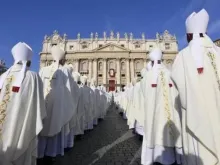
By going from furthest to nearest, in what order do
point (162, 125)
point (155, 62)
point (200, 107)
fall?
1. point (155, 62)
2. point (162, 125)
3. point (200, 107)

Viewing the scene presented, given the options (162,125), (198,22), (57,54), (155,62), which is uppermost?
(57,54)

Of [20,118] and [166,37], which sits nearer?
[20,118]

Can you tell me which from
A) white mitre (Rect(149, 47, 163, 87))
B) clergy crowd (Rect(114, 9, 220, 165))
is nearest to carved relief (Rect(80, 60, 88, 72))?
white mitre (Rect(149, 47, 163, 87))

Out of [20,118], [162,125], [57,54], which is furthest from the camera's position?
[57,54]

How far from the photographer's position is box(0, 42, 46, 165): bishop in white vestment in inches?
126

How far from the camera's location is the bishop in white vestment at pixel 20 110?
3203mm

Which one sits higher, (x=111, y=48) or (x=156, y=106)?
(x=111, y=48)

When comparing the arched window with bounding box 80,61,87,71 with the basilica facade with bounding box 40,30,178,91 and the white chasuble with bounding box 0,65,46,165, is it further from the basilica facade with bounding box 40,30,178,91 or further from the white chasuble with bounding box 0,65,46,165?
the white chasuble with bounding box 0,65,46,165

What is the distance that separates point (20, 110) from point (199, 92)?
2.92m

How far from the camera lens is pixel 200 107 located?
274 centimetres

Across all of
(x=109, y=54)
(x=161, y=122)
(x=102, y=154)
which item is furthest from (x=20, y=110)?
(x=109, y=54)

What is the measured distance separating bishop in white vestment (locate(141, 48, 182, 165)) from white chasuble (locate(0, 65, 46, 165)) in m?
2.39

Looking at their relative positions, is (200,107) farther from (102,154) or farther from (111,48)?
(111,48)

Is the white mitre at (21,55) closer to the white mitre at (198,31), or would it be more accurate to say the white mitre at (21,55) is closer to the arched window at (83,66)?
the white mitre at (198,31)
